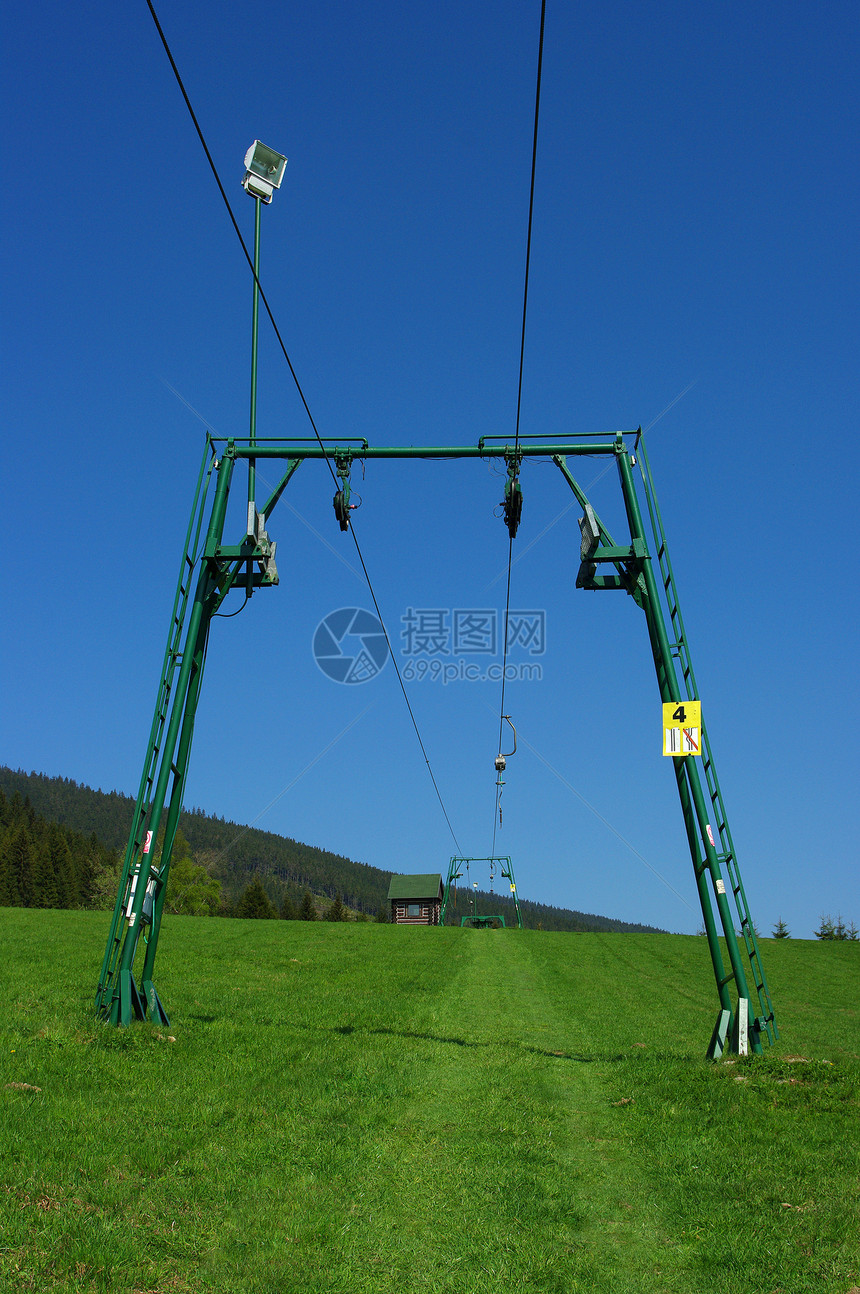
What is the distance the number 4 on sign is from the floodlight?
9430 mm

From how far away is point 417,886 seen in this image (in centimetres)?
8819

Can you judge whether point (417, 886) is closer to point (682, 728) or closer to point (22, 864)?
point (22, 864)

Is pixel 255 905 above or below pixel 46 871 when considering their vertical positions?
below

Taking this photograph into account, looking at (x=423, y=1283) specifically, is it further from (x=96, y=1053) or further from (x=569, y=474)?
(x=569, y=474)

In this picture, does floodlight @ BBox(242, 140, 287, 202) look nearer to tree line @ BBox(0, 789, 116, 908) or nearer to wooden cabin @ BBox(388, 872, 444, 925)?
wooden cabin @ BBox(388, 872, 444, 925)

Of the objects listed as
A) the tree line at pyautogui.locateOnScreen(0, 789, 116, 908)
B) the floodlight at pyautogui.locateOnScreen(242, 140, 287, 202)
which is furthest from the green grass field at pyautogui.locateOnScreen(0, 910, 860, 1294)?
the tree line at pyautogui.locateOnScreen(0, 789, 116, 908)

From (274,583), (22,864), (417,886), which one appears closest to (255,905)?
(417,886)

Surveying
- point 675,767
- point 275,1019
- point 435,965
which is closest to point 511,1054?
point 275,1019

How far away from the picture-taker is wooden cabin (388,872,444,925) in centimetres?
8588

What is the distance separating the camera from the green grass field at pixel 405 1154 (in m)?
5.57

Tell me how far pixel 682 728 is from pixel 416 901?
77.6 metres

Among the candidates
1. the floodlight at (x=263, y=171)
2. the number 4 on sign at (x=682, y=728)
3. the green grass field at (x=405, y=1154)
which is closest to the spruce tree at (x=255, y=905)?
the green grass field at (x=405, y=1154)

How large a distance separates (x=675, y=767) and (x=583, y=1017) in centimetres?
692

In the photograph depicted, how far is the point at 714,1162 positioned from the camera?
7625 millimetres
